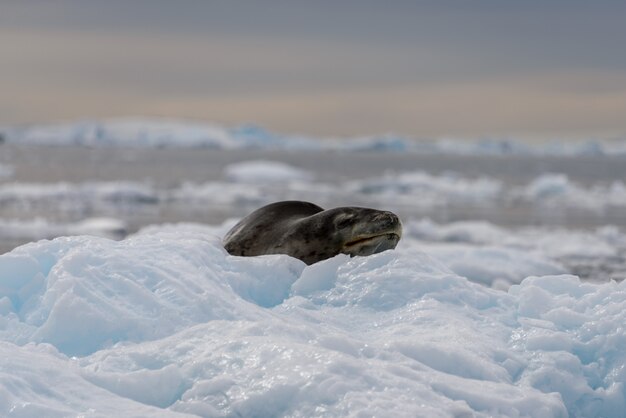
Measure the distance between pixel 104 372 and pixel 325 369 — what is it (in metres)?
0.94

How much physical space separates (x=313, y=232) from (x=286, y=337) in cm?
212

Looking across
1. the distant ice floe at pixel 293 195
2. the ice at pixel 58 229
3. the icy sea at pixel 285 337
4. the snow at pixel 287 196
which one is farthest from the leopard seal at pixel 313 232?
the distant ice floe at pixel 293 195

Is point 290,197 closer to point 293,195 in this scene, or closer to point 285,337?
point 293,195

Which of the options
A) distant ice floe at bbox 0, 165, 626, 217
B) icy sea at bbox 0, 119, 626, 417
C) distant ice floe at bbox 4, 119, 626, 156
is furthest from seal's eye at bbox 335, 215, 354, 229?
distant ice floe at bbox 4, 119, 626, 156

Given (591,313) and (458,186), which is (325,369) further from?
(458,186)

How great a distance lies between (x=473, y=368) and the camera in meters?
4.47

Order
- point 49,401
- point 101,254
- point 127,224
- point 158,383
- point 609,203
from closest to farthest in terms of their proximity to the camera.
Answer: point 49,401
point 158,383
point 101,254
point 127,224
point 609,203

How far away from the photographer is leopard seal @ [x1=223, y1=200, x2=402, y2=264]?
6336mm

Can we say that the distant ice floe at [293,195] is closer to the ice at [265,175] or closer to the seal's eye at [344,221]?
the ice at [265,175]

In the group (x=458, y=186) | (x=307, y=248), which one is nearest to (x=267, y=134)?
(x=458, y=186)

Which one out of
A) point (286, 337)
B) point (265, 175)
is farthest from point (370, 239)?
point (265, 175)

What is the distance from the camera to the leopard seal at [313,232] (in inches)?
249

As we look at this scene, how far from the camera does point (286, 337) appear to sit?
4.48m

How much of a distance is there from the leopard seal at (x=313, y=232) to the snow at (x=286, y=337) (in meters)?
0.64
